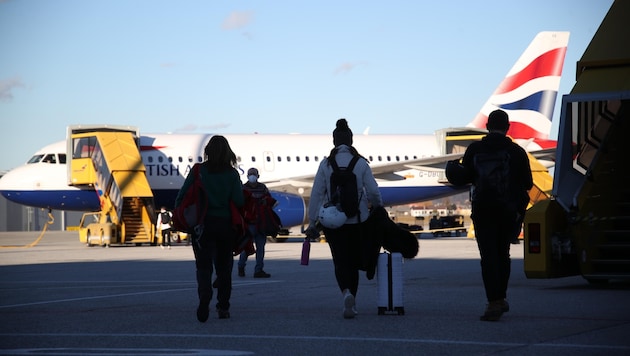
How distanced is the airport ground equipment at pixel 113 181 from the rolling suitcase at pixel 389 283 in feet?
63.2

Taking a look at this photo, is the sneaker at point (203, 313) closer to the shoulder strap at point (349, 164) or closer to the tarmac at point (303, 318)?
the tarmac at point (303, 318)

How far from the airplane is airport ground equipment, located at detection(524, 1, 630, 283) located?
54.3ft

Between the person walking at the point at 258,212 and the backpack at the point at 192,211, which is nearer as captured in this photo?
A: the backpack at the point at 192,211

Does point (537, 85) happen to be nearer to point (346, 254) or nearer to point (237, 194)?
point (346, 254)

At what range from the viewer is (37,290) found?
12.4 meters

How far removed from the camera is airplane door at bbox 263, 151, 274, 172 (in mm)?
33531

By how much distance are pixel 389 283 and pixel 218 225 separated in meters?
1.63

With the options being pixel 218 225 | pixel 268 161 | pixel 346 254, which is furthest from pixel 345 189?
pixel 268 161

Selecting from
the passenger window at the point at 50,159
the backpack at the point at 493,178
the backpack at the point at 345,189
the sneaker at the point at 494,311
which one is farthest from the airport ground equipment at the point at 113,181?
the sneaker at the point at 494,311

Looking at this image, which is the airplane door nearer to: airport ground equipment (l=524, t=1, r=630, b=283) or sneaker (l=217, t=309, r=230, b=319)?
airport ground equipment (l=524, t=1, r=630, b=283)

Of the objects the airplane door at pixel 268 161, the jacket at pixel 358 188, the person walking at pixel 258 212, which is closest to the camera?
the jacket at pixel 358 188

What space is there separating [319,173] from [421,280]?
433cm

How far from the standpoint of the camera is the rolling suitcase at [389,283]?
9172 mm

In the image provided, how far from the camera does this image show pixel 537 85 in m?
35.8
